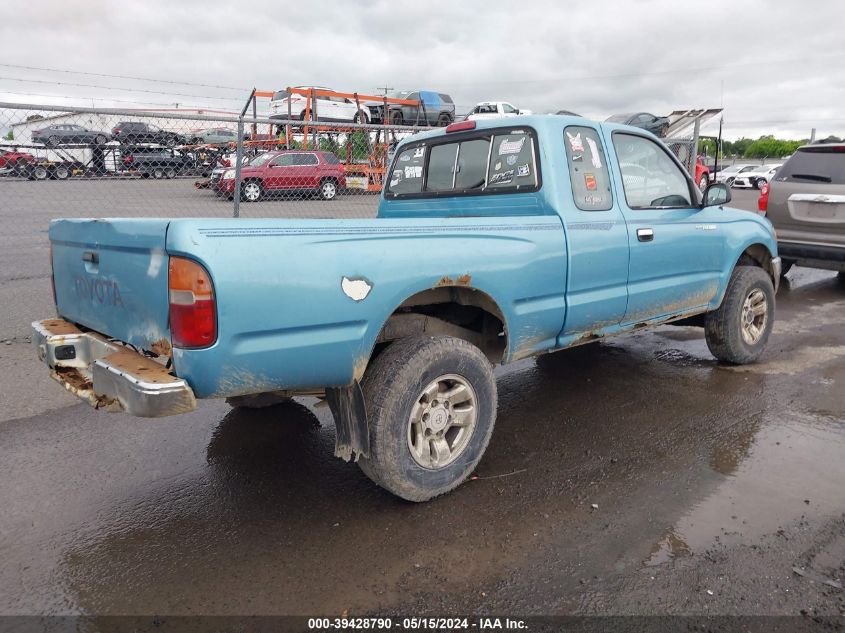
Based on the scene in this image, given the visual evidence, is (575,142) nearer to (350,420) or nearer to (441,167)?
(441,167)

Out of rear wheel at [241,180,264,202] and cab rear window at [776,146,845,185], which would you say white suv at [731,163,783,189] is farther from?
rear wheel at [241,180,264,202]

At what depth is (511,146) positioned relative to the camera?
384 cm

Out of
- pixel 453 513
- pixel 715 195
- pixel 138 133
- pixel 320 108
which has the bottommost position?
pixel 453 513

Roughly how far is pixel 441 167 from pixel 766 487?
2.73 meters

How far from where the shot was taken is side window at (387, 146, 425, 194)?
4480mm

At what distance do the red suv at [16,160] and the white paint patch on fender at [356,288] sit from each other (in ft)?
15.3

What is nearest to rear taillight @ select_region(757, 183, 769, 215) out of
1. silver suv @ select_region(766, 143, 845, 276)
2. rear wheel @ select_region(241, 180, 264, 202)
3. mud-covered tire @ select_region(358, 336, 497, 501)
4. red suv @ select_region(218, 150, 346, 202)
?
silver suv @ select_region(766, 143, 845, 276)

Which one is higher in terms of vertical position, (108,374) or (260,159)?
(260,159)

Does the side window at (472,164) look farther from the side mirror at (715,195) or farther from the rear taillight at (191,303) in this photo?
the rear taillight at (191,303)

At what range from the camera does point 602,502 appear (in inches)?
122

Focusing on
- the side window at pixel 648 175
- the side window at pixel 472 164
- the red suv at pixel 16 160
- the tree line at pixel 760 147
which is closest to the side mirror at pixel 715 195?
the side window at pixel 648 175

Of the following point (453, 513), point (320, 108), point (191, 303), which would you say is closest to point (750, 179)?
point (320, 108)

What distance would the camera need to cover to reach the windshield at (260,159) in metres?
7.20

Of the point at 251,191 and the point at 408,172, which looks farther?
the point at 251,191
